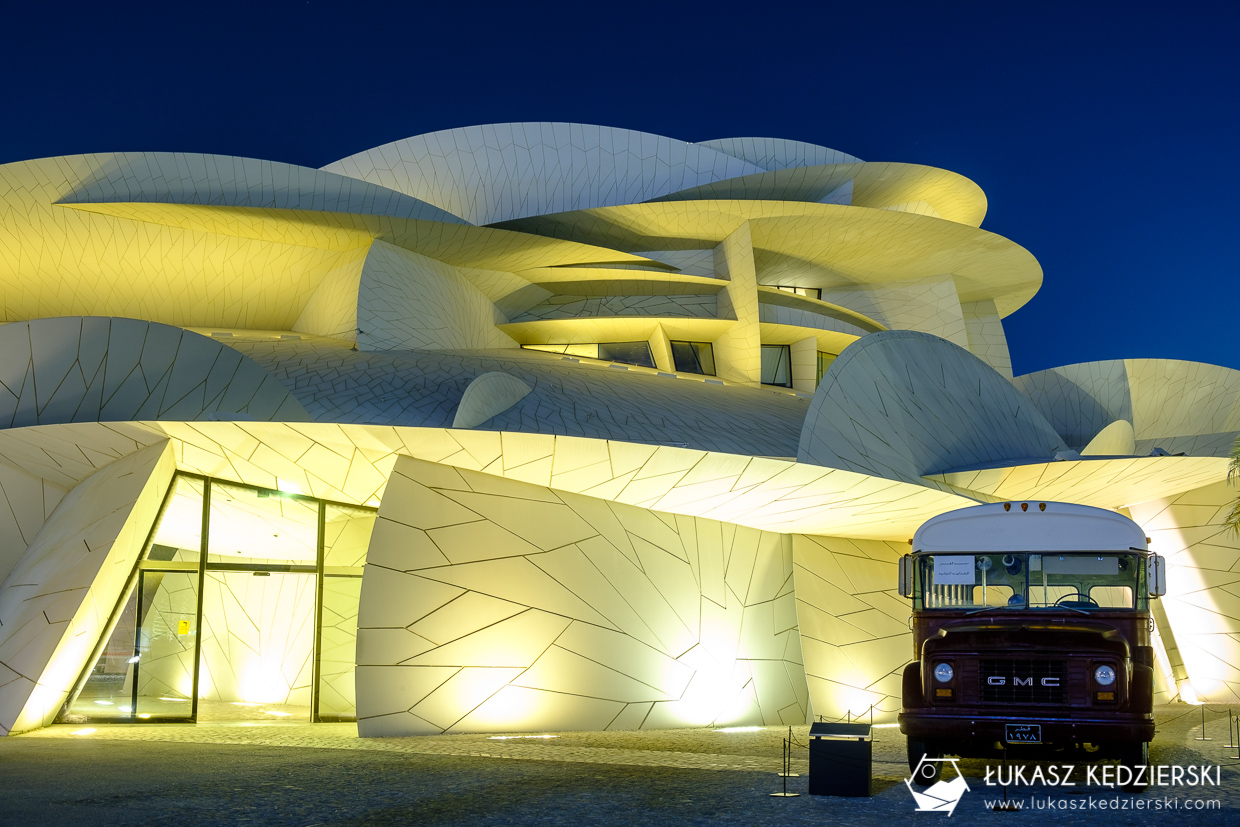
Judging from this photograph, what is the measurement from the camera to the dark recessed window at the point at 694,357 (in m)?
27.6

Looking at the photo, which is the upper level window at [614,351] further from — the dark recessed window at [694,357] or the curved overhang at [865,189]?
the curved overhang at [865,189]

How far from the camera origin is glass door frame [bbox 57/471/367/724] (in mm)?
14570

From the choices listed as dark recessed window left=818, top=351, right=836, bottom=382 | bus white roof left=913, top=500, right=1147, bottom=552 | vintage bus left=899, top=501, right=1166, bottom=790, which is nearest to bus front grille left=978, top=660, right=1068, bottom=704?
vintage bus left=899, top=501, right=1166, bottom=790

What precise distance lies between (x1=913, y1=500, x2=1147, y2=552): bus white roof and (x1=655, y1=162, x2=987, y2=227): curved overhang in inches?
710

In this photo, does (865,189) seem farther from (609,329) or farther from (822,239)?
(609,329)

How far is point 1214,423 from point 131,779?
32034mm

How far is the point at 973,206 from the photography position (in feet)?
109

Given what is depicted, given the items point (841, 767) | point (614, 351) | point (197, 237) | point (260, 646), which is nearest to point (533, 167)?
point (614, 351)

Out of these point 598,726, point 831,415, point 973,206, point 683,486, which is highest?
point 973,206

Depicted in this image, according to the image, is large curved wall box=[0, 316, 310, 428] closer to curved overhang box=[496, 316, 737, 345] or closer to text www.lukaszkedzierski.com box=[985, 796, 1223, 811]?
text www.lukaszkedzierski.com box=[985, 796, 1223, 811]

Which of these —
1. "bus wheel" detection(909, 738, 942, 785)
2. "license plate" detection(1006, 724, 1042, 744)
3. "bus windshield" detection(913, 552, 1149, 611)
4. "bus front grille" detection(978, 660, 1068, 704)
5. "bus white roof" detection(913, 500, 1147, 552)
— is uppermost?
"bus white roof" detection(913, 500, 1147, 552)

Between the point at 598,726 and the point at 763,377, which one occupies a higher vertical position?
the point at 763,377

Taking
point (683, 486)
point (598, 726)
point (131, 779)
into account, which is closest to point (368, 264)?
point (683, 486)

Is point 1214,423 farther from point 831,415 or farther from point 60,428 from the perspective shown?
point 60,428
